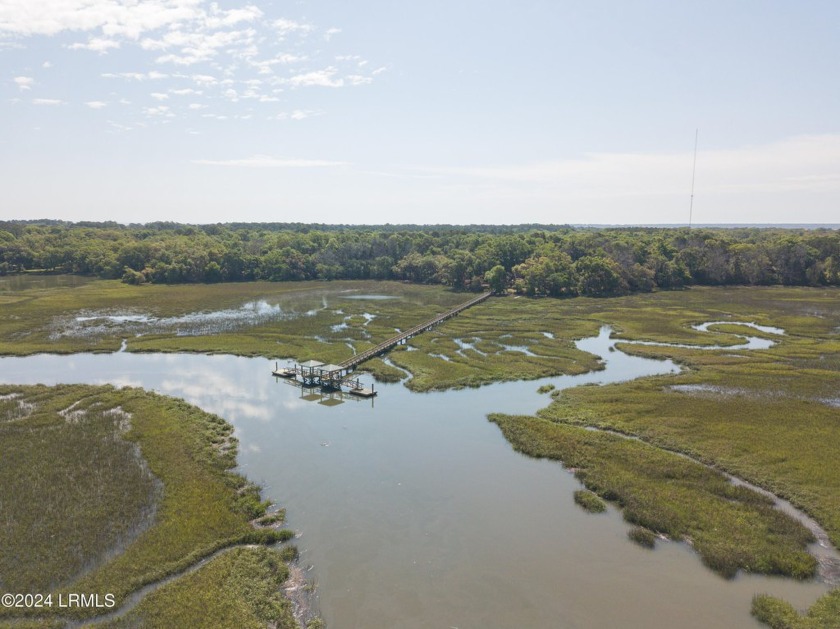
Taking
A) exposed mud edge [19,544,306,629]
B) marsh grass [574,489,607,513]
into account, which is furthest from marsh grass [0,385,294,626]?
marsh grass [574,489,607,513]

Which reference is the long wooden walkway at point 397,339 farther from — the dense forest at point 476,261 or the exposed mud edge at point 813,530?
the exposed mud edge at point 813,530

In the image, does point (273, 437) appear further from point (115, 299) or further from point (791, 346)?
point (115, 299)

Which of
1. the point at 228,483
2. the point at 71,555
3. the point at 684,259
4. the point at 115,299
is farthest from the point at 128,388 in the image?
the point at 684,259

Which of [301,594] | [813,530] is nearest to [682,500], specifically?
A: [813,530]

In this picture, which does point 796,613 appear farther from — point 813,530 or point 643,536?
point 813,530

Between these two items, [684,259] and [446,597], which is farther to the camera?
[684,259]

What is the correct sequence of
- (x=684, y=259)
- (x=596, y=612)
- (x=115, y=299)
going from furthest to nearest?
(x=684, y=259), (x=115, y=299), (x=596, y=612)
